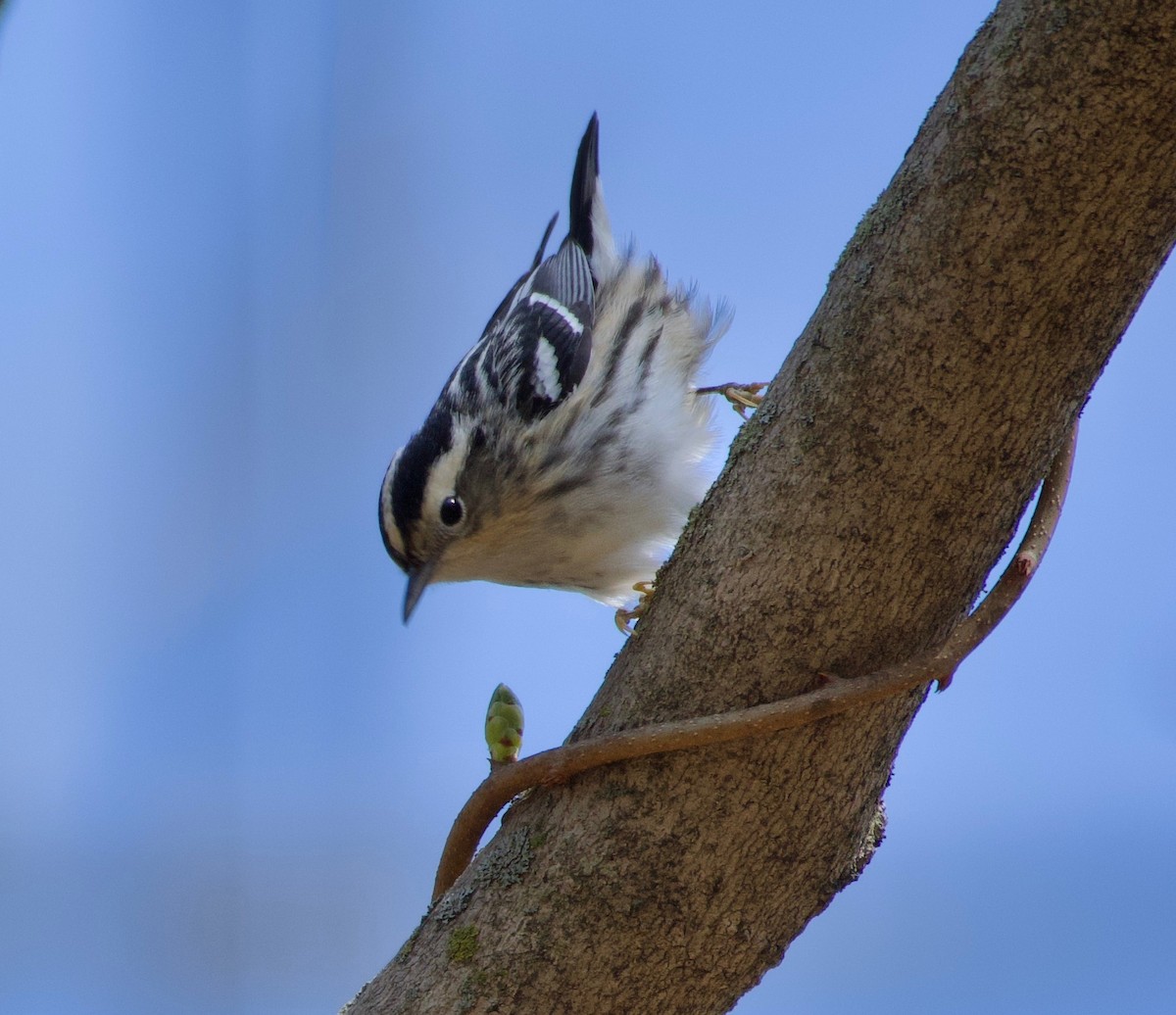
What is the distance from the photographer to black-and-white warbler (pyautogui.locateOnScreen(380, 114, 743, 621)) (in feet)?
9.92

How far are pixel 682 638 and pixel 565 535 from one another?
1593 millimetres

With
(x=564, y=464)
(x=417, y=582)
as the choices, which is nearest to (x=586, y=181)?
(x=564, y=464)

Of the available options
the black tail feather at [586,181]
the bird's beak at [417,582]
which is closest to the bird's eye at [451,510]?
the bird's beak at [417,582]

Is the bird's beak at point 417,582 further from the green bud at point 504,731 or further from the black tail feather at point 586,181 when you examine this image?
the green bud at point 504,731

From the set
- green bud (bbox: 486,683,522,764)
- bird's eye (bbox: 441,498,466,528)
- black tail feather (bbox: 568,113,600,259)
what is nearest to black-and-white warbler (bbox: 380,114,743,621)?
bird's eye (bbox: 441,498,466,528)

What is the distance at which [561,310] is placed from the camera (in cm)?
377

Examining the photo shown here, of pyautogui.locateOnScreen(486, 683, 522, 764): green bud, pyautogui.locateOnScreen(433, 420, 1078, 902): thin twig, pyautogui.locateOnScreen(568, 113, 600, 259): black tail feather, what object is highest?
pyautogui.locateOnScreen(568, 113, 600, 259): black tail feather

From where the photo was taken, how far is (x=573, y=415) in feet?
10.5

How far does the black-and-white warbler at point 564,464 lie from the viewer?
3023mm

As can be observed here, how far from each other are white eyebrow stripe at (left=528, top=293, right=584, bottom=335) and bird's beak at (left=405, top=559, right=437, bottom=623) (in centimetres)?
83

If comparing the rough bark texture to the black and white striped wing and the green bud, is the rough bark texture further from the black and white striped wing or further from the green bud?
the black and white striped wing

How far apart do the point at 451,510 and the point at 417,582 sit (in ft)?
0.73

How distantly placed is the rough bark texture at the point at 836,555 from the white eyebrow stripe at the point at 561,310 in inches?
83.7

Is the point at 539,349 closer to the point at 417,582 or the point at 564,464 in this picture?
the point at 564,464
